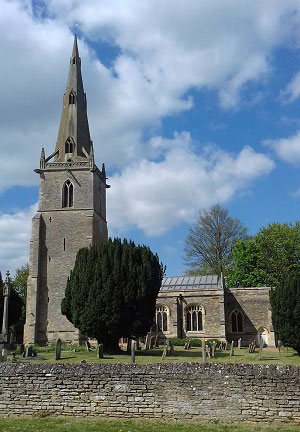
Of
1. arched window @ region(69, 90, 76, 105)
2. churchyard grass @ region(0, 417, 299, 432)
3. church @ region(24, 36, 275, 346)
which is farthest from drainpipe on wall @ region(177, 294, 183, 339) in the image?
churchyard grass @ region(0, 417, 299, 432)

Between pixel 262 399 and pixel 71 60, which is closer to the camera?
pixel 262 399

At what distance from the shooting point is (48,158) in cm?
4069

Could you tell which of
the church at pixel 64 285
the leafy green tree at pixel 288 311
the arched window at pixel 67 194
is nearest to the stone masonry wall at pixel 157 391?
the leafy green tree at pixel 288 311

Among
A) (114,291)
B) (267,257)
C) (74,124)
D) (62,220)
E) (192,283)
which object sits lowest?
(114,291)

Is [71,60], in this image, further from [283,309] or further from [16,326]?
[283,309]

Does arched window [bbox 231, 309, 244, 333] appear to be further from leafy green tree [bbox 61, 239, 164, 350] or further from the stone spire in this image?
the stone spire

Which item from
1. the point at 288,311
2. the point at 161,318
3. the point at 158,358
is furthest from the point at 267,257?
the point at 158,358

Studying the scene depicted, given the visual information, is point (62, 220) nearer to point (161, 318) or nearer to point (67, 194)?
point (67, 194)

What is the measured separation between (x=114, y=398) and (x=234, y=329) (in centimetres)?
2801

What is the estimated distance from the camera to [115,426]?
9438mm

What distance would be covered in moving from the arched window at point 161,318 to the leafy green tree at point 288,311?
13.1 meters

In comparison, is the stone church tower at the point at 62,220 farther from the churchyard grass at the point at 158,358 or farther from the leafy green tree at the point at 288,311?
the leafy green tree at the point at 288,311

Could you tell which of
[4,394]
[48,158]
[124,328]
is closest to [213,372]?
[4,394]

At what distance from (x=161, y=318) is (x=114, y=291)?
43.8ft
